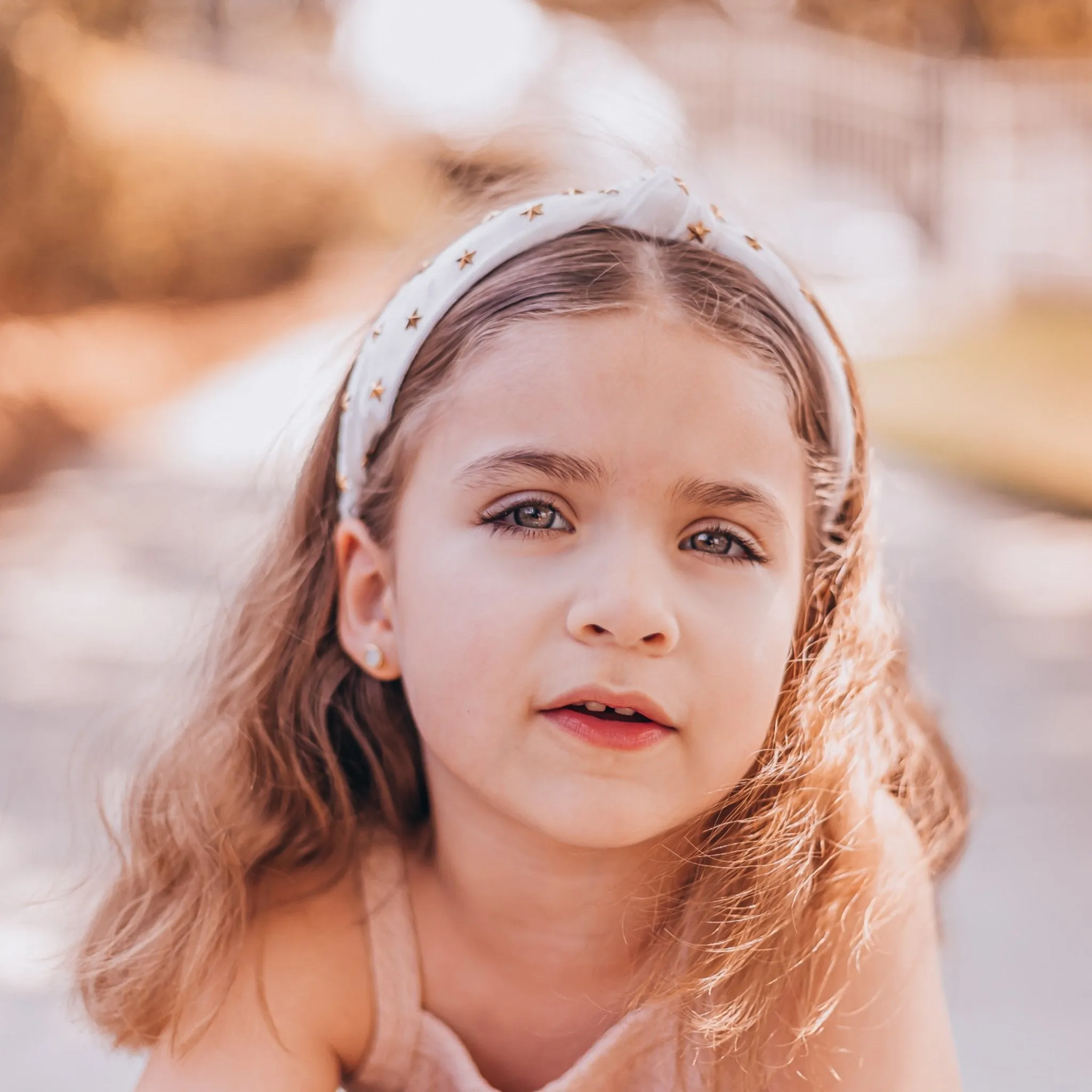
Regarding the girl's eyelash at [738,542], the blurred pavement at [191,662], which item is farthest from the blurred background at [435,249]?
the girl's eyelash at [738,542]

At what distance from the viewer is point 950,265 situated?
9219mm

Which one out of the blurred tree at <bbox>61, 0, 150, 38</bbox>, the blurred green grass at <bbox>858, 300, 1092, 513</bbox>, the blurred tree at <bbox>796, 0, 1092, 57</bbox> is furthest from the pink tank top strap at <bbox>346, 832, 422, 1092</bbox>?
the blurred tree at <bbox>796, 0, 1092, 57</bbox>

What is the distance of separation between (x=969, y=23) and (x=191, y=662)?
12433mm

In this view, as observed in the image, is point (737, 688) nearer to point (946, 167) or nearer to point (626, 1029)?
point (626, 1029)

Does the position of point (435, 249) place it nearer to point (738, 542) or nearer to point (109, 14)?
point (738, 542)

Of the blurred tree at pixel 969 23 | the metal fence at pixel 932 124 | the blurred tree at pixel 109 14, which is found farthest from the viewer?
the blurred tree at pixel 969 23

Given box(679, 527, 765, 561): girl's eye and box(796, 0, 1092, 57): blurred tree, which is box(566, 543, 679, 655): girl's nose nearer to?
box(679, 527, 765, 561): girl's eye

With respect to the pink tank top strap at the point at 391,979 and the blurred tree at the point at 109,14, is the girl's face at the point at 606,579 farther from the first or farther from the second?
the blurred tree at the point at 109,14

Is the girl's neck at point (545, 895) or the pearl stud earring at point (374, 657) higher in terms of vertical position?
the pearl stud earring at point (374, 657)

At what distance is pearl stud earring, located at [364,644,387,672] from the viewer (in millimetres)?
1441

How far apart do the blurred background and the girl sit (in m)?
0.19

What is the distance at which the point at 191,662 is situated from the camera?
1.68 m

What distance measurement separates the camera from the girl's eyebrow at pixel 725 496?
125cm

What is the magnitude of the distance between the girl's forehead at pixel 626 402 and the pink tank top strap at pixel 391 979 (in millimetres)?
489
